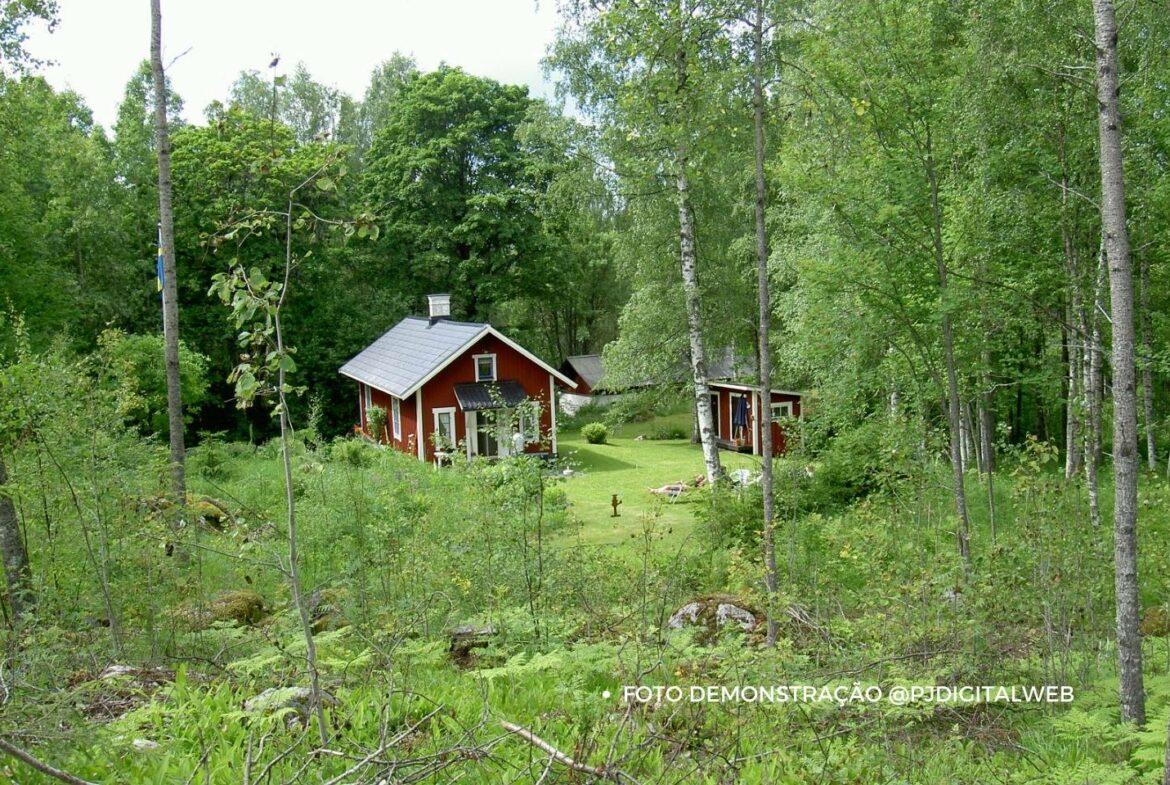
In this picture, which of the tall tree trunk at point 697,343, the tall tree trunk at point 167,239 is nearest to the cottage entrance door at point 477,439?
the tall tree trunk at point 697,343

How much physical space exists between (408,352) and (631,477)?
7.42m

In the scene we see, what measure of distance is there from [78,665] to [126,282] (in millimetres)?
20301

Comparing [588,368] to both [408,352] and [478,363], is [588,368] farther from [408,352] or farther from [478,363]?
[478,363]

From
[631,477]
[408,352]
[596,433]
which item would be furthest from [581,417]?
[631,477]

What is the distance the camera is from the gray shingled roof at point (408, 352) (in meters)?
21.4

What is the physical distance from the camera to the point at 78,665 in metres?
5.32

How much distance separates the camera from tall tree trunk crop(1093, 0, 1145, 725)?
4.56 m

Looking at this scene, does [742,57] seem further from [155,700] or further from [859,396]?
[155,700]

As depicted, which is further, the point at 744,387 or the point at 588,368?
the point at 588,368

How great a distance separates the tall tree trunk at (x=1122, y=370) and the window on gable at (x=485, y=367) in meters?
18.5

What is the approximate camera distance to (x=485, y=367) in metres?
22.5

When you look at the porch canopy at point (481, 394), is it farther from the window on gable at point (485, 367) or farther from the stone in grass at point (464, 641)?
the stone in grass at point (464, 641)

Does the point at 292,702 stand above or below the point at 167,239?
below

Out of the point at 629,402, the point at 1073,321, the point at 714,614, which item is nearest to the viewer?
the point at 714,614
